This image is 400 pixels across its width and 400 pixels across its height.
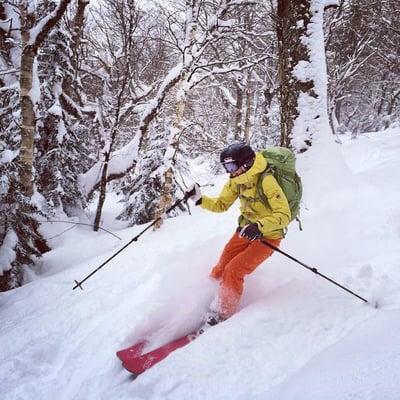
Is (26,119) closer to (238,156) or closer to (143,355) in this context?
(238,156)

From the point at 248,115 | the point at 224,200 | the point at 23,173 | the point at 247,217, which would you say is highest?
the point at 248,115

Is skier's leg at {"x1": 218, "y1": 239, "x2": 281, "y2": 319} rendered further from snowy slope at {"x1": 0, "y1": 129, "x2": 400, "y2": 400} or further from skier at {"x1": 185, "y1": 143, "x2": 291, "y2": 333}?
snowy slope at {"x1": 0, "y1": 129, "x2": 400, "y2": 400}

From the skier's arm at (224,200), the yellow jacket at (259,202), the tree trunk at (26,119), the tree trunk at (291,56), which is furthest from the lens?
the tree trunk at (26,119)

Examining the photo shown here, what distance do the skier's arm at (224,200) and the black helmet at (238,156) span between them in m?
0.53

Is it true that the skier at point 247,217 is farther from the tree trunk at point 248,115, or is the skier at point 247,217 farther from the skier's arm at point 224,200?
the tree trunk at point 248,115

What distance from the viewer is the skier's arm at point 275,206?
11.1ft

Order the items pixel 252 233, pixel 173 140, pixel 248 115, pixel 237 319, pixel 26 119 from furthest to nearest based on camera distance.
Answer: pixel 248 115, pixel 173 140, pixel 26 119, pixel 237 319, pixel 252 233

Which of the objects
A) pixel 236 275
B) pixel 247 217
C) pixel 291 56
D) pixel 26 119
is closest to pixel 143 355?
pixel 236 275

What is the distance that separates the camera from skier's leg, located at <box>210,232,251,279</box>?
13.7ft

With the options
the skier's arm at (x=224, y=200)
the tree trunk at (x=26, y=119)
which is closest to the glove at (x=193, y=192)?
the skier's arm at (x=224, y=200)

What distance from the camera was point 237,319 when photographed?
11.7ft

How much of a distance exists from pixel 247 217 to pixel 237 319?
111cm

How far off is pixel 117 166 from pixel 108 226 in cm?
301

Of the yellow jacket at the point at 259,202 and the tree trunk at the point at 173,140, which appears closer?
the yellow jacket at the point at 259,202
